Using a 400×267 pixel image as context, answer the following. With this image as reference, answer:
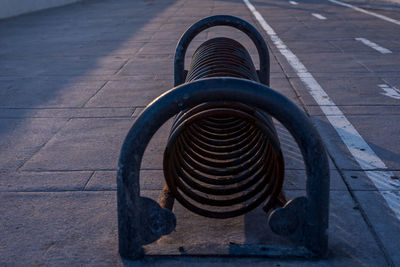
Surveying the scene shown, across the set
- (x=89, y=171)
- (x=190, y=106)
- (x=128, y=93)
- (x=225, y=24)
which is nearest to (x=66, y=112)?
(x=128, y=93)

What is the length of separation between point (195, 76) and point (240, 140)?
2.25ft

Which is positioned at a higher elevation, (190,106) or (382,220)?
(190,106)

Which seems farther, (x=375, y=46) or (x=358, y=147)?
(x=375, y=46)

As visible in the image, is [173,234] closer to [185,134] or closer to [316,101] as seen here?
[185,134]

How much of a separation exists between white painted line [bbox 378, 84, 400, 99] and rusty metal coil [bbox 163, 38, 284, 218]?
279 cm

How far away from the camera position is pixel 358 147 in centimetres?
505

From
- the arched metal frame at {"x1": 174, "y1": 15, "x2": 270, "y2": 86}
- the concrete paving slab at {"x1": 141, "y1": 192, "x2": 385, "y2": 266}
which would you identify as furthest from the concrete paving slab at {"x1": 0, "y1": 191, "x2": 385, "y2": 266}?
the arched metal frame at {"x1": 174, "y1": 15, "x2": 270, "y2": 86}

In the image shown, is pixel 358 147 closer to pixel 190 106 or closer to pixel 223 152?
pixel 223 152

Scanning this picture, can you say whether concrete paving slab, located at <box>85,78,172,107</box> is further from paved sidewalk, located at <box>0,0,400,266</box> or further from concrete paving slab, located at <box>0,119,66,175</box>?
concrete paving slab, located at <box>0,119,66,175</box>

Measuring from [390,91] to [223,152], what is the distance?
13.6 feet

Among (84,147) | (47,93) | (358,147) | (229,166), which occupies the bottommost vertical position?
(47,93)

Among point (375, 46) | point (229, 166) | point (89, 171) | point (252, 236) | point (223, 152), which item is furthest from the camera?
point (375, 46)

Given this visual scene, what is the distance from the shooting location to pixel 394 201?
3.88 meters

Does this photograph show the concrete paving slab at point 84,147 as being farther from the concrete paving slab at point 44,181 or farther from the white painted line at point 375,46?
the white painted line at point 375,46
